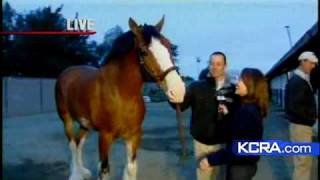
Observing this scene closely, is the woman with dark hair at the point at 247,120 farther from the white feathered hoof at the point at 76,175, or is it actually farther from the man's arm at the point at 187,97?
the white feathered hoof at the point at 76,175

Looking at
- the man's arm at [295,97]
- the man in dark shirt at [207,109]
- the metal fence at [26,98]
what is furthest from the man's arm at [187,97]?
the metal fence at [26,98]

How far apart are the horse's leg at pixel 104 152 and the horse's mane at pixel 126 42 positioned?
64 centimetres

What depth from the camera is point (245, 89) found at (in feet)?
12.3

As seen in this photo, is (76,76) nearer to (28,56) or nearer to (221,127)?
(221,127)

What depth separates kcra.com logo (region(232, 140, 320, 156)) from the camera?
3738 millimetres

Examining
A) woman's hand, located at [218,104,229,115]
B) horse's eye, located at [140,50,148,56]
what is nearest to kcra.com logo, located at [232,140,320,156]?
woman's hand, located at [218,104,229,115]

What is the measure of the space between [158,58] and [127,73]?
0.60m

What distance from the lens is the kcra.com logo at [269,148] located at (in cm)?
374

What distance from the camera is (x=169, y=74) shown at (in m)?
4.23

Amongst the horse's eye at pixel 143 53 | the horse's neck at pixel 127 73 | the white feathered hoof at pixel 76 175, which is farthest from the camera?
the white feathered hoof at pixel 76 175

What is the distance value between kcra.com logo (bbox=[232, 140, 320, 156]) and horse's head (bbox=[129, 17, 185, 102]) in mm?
641

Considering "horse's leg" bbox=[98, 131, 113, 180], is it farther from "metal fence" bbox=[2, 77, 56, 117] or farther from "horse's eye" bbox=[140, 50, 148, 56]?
"metal fence" bbox=[2, 77, 56, 117]

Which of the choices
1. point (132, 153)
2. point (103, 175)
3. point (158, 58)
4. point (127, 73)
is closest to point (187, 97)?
point (158, 58)

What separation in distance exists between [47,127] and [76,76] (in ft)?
27.1
